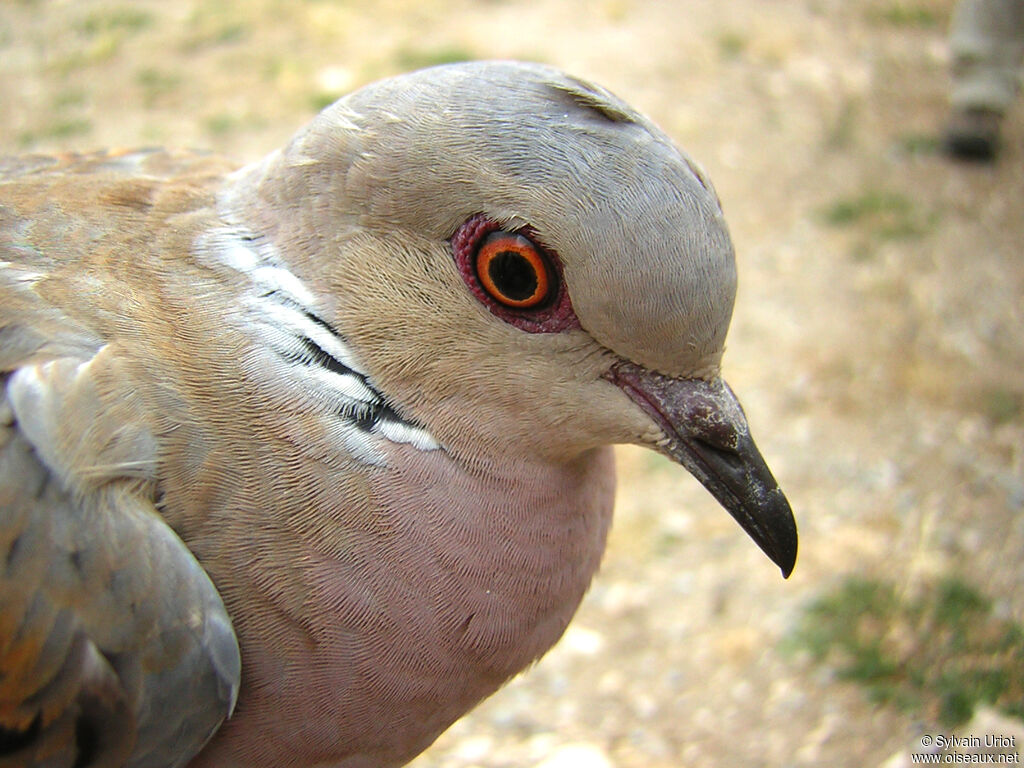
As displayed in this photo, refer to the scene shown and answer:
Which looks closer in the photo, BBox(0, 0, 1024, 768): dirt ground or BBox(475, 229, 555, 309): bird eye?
BBox(475, 229, 555, 309): bird eye

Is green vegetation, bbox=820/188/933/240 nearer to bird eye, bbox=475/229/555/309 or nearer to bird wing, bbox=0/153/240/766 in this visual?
bird eye, bbox=475/229/555/309

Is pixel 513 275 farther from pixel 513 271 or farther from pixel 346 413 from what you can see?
pixel 346 413

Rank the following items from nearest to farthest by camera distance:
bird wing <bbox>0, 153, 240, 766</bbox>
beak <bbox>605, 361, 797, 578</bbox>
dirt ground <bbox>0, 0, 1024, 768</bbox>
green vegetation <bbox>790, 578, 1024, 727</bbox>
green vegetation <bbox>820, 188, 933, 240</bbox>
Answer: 1. bird wing <bbox>0, 153, 240, 766</bbox>
2. beak <bbox>605, 361, 797, 578</bbox>
3. green vegetation <bbox>790, 578, 1024, 727</bbox>
4. dirt ground <bbox>0, 0, 1024, 768</bbox>
5. green vegetation <bbox>820, 188, 933, 240</bbox>

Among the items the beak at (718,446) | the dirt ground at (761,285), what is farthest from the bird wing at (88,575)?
the dirt ground at (761,285)

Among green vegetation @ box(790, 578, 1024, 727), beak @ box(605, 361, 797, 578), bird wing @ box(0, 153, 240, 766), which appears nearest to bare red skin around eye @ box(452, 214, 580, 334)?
beak @ box(605, 361, 797, 578)

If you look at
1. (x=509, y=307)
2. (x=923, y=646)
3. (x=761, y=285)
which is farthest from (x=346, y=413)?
(x=761, y=285)

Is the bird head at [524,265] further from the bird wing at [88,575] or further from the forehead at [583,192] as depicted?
the bird wing at [88,575]

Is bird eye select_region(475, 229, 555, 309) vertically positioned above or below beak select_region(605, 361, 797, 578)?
above

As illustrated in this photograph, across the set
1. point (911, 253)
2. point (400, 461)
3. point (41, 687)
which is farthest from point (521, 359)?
point (911, 253)
